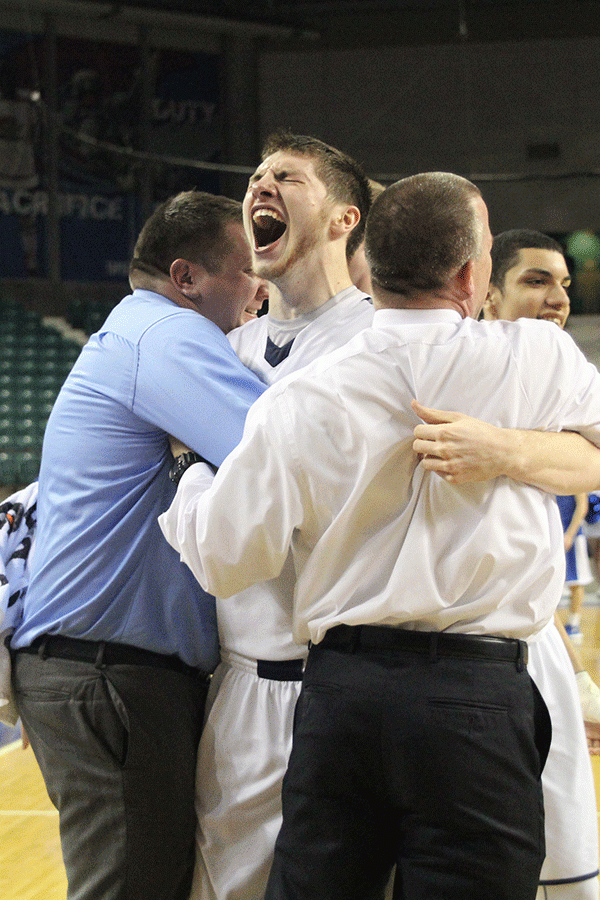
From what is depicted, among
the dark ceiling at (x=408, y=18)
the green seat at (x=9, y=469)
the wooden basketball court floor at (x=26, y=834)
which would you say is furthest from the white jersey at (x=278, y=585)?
the dark ceiling at (x=408, y=18)

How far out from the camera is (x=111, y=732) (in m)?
1.94

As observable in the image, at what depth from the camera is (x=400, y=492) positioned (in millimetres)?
1649

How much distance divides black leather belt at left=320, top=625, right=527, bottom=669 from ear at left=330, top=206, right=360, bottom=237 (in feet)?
A: 3.44

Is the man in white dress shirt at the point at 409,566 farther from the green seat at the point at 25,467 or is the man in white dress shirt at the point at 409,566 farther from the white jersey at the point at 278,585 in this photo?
the green seat at the point at 25,467

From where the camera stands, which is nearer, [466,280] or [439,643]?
[439,643]

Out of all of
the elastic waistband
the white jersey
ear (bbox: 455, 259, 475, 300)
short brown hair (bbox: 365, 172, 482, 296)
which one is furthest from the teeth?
the elastic waistband

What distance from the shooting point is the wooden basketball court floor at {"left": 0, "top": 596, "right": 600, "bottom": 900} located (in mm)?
3662

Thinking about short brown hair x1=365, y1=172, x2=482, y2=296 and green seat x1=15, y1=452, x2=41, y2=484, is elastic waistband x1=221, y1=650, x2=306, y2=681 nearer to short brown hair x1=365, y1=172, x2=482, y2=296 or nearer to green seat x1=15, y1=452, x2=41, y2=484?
short brown hair x1=365, y1=172, x2=482, y2=296

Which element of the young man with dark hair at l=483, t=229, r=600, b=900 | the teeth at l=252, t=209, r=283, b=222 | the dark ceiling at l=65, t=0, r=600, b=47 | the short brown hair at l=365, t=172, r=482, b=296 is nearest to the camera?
the short brown hair at l=365, t=172, r=482, b=296

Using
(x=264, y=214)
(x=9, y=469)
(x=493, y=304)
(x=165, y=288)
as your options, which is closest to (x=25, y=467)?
(x=9, y=469)

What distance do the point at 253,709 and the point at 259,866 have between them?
31 cm

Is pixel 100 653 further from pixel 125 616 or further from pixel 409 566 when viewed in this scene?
pixel 409 566

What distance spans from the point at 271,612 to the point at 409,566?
498 millimetres

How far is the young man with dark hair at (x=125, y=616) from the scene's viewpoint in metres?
1.93
